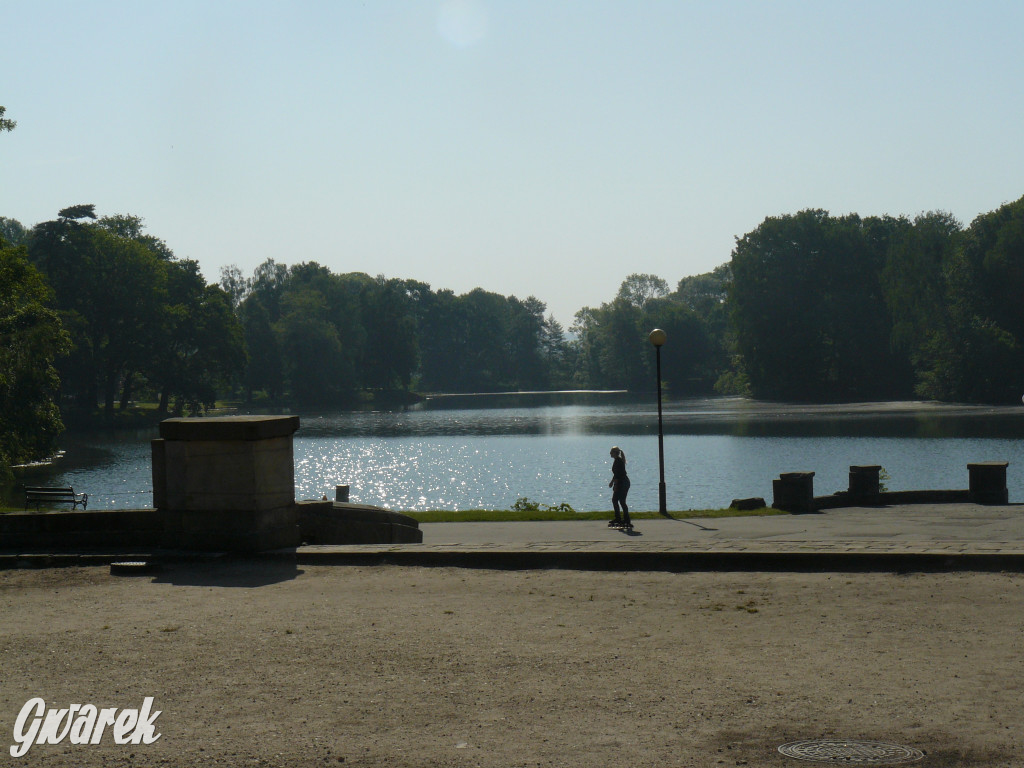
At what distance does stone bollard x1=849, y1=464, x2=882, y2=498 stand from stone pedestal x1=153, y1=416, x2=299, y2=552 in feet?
48.9

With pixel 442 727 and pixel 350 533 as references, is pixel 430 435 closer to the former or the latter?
pixel 350 533

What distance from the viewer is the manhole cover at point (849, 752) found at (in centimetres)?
480

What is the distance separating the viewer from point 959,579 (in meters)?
9.37

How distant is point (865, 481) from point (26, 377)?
29.7m

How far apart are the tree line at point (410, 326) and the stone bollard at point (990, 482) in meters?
27.0

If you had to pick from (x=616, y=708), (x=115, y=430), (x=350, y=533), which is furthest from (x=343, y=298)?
(x=616, y=708)

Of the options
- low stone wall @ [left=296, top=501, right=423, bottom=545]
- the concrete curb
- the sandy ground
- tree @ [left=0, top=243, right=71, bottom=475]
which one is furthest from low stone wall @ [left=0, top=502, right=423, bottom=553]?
tree @ [left=0, top=243, right=71, bottom=475]

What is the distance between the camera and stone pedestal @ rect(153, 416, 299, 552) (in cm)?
1117

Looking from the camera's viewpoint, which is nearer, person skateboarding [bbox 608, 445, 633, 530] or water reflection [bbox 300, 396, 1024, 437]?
person skateboarding [bbox 608, 445, 633, 530]

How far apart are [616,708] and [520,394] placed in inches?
6120

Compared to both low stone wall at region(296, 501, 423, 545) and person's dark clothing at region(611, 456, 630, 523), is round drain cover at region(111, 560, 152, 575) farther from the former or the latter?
person's dark clothing at region(611, 456, 630, 523)

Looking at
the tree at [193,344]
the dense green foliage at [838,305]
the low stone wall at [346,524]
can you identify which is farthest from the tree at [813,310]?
the low stone wall at [346,524]

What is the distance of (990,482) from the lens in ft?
71.5

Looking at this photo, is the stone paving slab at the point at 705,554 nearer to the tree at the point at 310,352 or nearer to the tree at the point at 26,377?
the tree at the point at 26,377
